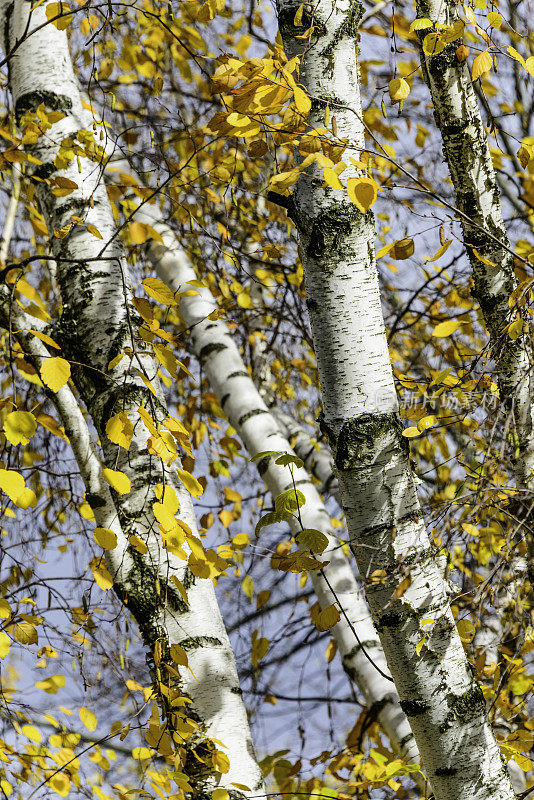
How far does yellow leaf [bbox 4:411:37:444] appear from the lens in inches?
52.6

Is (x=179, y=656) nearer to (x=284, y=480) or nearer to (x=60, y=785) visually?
(x=284, y=480)

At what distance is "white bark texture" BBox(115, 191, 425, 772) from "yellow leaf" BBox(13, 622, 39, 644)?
0.94m

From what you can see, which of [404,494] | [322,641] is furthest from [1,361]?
[322,641]

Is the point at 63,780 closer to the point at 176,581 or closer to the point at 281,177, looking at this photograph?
the point at 176,581

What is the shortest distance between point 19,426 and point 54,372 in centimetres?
16

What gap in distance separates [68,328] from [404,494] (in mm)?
1029

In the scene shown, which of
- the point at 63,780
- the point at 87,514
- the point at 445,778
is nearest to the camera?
the point at 445,778

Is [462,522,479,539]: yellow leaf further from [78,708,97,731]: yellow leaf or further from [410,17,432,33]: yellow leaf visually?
[78,708,97,731]: yellow leaf

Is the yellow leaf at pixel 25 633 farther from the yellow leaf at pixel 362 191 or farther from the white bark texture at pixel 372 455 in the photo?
the yellow leaf at pixel 362 191

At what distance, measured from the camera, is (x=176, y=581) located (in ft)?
4.92

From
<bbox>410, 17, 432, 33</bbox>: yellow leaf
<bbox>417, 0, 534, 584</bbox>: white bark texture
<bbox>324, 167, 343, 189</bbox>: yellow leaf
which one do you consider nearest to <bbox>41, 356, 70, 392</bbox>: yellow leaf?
<bbox>324, 167, 343, 189</bbox>: yellow leaf

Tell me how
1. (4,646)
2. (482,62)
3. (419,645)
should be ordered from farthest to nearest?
(4,646), (482,62), (419,645)

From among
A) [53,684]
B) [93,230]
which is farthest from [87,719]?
[93,230]

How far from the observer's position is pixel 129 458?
161cm
